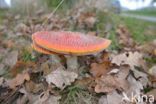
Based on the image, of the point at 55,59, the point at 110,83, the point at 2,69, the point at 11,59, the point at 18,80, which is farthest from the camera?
the point at 11,59

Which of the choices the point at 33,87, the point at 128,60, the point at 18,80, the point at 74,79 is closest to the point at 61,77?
the point at 74,79

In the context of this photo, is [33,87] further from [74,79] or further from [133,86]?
[133,86]

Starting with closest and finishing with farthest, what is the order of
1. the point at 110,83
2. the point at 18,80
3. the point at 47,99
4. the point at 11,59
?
the point at 47,99, the point at 110,83, the point at 18,80, the point at 11,59

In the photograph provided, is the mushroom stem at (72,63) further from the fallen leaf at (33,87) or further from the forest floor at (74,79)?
the fallen leaf at (33,87)

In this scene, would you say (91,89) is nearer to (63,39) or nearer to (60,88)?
(60,88)

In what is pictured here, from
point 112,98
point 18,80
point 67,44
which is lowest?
point 112,98

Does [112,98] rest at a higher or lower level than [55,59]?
lower

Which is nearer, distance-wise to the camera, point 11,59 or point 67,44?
point 67,44

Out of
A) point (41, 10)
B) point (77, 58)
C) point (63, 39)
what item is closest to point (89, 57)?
point (77, 58)

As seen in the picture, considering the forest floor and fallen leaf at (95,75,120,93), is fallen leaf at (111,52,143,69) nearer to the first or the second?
the forest floor
